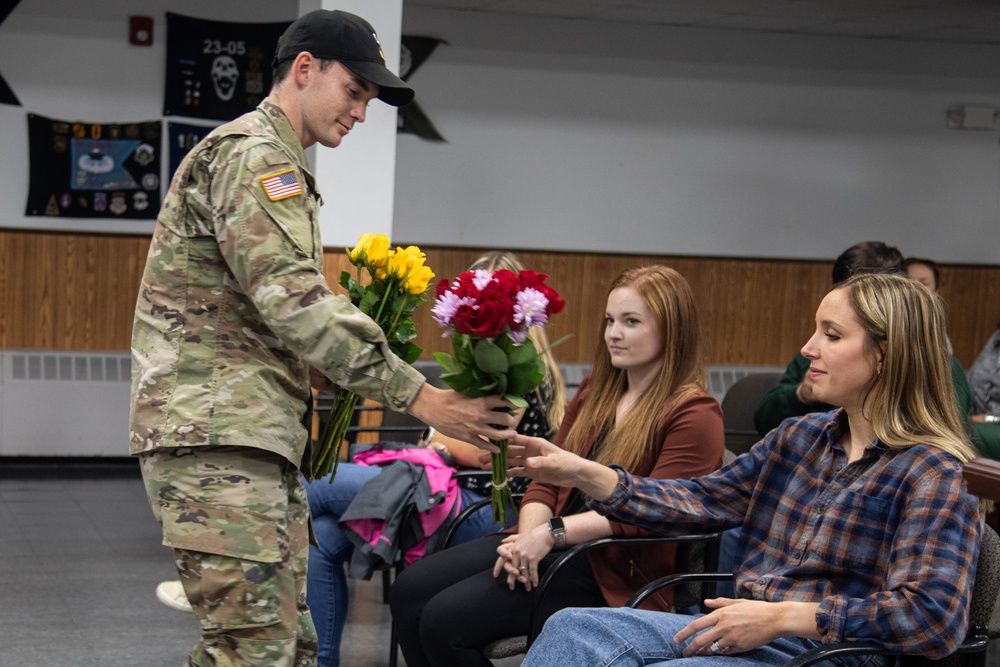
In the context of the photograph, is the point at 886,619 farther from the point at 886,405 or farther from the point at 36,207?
the point at 36,207

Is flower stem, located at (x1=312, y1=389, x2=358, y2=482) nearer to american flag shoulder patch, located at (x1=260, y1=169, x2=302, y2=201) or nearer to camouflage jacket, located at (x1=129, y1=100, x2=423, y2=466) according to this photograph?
camouflage jacket, located at (x1=129, y1=100, x2=423, y2=466)

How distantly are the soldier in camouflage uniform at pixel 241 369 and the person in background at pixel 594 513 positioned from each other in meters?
0.65

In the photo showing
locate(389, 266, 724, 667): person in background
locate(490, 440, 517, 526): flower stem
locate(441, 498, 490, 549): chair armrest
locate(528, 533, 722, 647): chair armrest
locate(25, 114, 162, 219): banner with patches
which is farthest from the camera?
locate(25, 114, 162, 219): banner with patches

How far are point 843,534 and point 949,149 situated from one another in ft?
21.2

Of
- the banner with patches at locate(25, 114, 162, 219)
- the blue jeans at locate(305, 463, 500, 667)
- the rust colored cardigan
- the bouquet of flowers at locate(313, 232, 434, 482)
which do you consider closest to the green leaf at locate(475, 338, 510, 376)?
the bouquet of flowers at locate(313, 232, 434, 482)

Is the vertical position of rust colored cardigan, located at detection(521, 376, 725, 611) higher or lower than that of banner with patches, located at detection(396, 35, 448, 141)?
lower

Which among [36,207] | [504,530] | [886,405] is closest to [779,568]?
[886,405]

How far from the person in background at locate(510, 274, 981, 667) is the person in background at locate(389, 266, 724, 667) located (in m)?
0.42

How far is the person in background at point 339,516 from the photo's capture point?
330 cm

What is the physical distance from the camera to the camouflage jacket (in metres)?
1.98

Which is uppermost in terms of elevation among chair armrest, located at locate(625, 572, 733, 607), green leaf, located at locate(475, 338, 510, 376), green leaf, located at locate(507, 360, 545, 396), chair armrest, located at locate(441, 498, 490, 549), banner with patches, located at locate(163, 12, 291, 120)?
banner with patches, located at locate(163, 12, 291, 120)

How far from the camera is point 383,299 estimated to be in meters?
2.39

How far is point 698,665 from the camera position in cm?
206

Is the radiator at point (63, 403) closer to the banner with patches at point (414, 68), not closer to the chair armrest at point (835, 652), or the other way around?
the banner with patches at point (414, 68)
